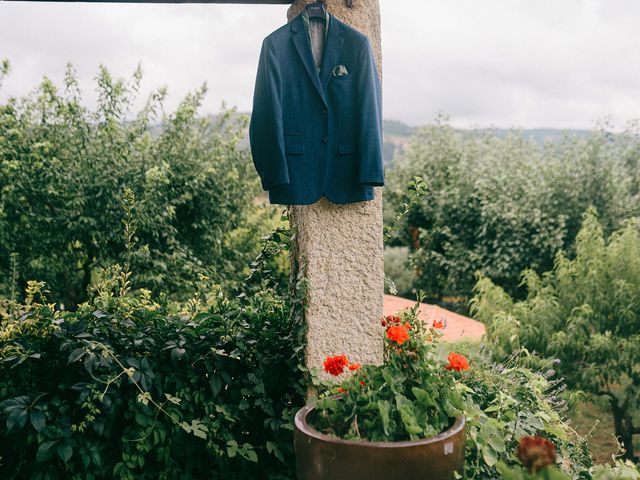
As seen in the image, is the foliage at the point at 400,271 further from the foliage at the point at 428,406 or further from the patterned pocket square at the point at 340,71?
the patterned pocket square at the point at 340,71

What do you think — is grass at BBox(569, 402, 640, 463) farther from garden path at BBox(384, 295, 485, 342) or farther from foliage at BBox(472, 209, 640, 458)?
garden path at BBox(384, 295, 485, 342)

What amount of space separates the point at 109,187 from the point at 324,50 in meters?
3.63

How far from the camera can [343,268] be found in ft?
8.86

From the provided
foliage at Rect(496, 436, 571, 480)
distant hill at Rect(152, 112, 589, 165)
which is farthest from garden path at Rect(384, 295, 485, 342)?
foliage at Rect(496, 436, 571, 480)

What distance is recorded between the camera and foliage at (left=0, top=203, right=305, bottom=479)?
96.2 inches

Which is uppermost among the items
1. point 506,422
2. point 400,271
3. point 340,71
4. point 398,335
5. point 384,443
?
point 340,71

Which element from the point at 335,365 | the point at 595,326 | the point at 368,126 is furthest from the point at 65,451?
the point at 595,326

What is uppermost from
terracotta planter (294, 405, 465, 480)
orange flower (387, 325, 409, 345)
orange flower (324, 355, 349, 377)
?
orange flower (387, 325, 409, 345)

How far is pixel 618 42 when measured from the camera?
856 centimetres

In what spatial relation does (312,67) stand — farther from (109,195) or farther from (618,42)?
(618,42)

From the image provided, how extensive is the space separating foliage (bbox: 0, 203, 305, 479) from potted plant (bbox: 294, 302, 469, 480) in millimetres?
493

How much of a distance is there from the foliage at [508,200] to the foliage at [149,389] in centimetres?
460

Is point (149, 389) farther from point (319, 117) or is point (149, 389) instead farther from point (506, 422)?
point (506, 422)

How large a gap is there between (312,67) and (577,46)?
812cm
